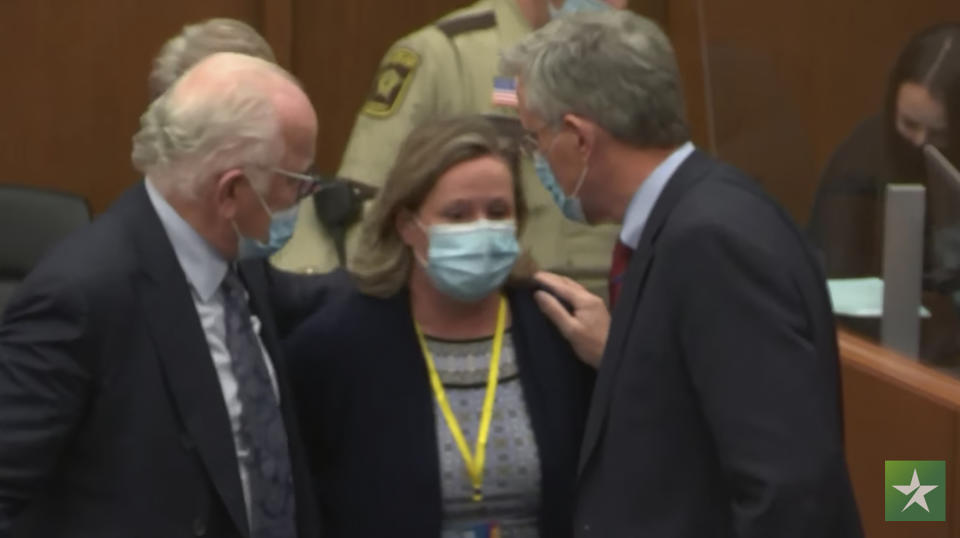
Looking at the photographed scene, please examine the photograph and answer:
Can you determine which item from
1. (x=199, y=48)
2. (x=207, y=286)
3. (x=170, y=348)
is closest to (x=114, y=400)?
(x=170, y=348)

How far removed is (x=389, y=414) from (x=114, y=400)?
602mm

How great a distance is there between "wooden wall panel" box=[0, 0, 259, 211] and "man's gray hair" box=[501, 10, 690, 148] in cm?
303

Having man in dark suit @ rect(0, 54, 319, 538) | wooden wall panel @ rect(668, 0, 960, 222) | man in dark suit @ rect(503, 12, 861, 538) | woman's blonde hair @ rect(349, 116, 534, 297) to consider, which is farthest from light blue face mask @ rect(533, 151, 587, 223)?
wooden wall panel @ rect(668, 0, 960, 222)

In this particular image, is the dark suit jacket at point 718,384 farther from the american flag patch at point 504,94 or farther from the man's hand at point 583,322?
the american flag patch at point 504,94

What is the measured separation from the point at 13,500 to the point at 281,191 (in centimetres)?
59

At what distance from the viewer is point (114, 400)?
6.73 feet

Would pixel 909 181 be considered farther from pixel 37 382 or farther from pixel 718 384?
pixel 37 382

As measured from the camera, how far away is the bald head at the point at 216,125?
217 cm

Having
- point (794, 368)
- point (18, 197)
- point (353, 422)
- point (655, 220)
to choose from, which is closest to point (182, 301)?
point (353, 422)

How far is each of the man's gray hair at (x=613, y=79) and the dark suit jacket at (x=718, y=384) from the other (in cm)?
9

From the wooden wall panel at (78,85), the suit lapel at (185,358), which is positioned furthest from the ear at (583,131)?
the wooden wall panel at (78,85)

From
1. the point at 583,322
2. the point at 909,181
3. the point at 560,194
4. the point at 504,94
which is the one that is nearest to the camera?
the point at 560,194

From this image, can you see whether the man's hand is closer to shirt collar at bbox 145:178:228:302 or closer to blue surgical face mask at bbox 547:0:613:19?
shirt collar at bbox 145:178:228:302

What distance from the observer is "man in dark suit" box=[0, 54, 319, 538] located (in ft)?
6.53
